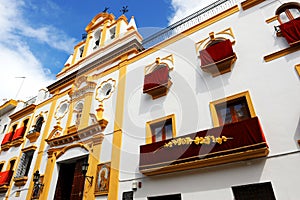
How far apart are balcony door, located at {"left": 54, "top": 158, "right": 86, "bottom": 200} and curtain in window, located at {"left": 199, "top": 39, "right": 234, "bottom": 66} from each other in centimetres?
782

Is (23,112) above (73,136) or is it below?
above

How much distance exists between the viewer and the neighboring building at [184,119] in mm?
6182

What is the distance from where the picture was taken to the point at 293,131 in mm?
5961

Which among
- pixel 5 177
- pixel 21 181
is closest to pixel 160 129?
pixel 21 181

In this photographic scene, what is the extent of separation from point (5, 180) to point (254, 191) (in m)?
14.7

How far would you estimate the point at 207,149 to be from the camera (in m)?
6.62

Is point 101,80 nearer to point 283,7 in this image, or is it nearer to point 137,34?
point 137,34

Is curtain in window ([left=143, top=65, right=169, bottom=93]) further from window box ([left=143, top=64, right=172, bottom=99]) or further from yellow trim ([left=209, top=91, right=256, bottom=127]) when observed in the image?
yellow trim ([left=209, top=91, right=256, bottom=127])

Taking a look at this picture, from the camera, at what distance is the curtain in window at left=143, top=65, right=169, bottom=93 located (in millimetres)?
9266

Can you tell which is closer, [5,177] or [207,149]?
[207,149]

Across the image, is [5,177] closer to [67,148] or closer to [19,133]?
[19,133]

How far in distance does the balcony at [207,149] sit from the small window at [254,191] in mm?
784

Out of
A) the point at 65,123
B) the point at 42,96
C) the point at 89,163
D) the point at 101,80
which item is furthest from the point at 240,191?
the point at 42,96

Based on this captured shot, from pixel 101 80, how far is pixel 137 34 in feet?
11.6
